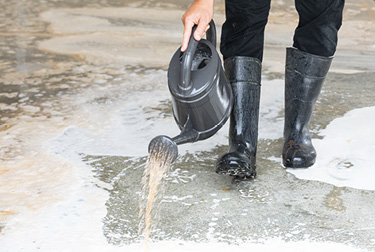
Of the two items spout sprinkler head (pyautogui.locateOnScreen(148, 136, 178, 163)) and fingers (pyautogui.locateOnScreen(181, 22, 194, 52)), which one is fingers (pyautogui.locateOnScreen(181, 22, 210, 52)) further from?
spout sprinkler head (pyautogui.locateOnScreen(148, 136, 178, 163))

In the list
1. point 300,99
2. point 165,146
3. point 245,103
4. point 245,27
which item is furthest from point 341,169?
point 165,146

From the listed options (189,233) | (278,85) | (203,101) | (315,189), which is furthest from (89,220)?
(278,85)

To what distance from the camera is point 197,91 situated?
74.9 inches

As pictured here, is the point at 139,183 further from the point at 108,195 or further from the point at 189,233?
the point at 189,233

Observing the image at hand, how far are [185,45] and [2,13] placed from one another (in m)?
3.25

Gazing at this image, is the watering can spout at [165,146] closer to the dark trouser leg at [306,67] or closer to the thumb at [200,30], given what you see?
the thumb at [200,30]

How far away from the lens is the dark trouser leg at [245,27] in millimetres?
2154

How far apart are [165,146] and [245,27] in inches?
23.4

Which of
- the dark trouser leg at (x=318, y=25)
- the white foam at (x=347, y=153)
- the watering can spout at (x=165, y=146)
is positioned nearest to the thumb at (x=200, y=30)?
the watering can spout at (x=165, y=146)

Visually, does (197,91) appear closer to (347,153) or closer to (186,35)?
(186,35)

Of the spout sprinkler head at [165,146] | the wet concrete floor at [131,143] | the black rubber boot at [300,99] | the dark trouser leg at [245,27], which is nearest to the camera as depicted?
the spout sprinkler head at [165,146]

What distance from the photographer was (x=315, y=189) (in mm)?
2123

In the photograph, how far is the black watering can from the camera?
1.86 metres

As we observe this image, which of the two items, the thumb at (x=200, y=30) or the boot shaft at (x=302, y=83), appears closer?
the thumb at (x=200, y=30)
